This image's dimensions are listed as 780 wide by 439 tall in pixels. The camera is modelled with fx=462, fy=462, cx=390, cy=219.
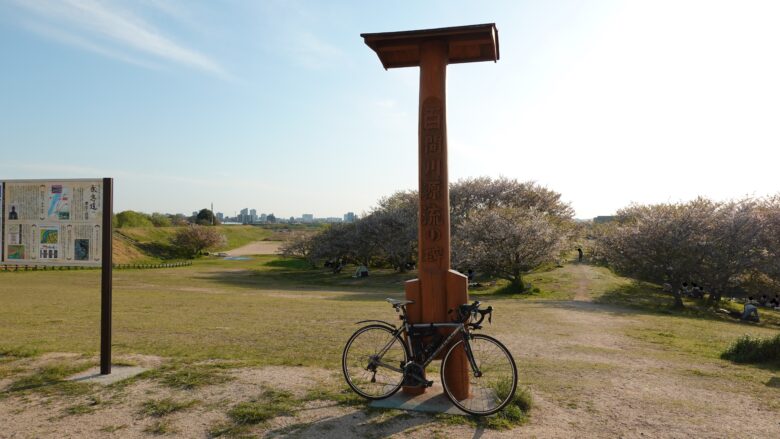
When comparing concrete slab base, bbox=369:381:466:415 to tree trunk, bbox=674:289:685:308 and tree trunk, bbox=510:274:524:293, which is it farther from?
tree trunk, bbox=510:274:524:293

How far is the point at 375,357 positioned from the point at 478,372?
4.10 ft

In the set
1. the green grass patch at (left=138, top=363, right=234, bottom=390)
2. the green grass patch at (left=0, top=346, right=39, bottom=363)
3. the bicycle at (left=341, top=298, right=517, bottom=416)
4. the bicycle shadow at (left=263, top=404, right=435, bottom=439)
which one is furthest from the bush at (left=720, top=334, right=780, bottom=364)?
the green grass patch at (left=0, top=346, right=39, bottom=363)

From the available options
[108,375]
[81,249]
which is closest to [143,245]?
[81,249]

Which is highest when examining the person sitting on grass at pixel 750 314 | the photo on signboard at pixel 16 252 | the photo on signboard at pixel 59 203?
the photo on signboard at pixel 59 203

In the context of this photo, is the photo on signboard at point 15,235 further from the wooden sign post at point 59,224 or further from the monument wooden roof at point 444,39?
the monument wooden roof at point 444,39

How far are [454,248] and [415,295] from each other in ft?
85.6

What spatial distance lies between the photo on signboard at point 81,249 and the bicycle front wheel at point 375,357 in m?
4.68

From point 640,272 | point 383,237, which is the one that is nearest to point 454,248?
point 383,237

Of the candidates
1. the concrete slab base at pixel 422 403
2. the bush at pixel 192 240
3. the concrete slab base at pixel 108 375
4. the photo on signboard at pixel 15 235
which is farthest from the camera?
the bush at pixel 192 240

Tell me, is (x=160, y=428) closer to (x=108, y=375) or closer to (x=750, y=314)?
(x=108, y=375)

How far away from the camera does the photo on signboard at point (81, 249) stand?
731 cm

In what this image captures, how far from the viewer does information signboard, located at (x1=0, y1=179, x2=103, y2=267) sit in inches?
287

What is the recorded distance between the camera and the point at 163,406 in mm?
5184

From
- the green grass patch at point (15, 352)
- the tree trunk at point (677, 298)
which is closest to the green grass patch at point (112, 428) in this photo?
the green grass patch at point (15, 352)
